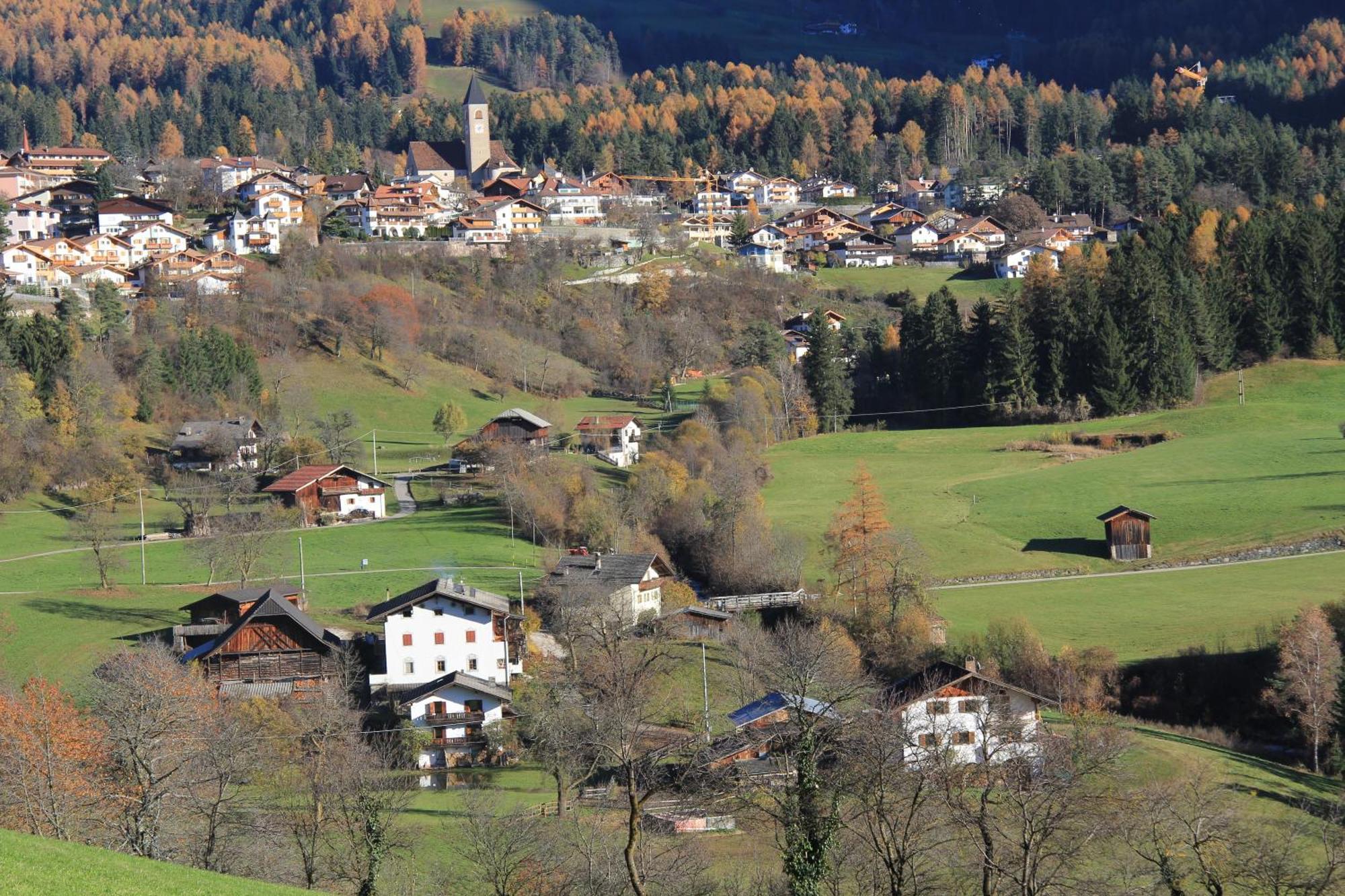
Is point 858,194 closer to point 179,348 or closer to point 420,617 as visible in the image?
point 179,348

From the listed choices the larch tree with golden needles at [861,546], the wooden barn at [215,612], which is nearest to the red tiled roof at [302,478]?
the wooden barn at [215,612]

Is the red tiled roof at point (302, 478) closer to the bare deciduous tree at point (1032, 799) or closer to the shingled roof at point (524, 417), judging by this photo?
the shingled roof at point (524, 417)

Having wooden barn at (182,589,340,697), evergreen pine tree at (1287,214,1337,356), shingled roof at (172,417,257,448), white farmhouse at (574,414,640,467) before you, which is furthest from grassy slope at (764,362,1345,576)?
shingled roof at (172,417,257,448)

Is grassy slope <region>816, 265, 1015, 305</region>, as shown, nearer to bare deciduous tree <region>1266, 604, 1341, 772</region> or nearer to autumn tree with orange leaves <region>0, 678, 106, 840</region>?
bare deciduous tree <region>1266, 604, 1341, 772</region>

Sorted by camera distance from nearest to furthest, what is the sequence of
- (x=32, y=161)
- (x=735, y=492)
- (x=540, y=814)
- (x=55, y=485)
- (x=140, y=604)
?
(x=540, y=814) → (x=140, y=604) → (x=735, y=492) → (x=55, y=485) → (x=32, y=161)

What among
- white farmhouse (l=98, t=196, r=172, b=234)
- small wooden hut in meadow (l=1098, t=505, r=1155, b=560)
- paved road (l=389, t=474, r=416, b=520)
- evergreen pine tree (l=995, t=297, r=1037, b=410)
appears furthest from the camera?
white farmhouse (l=98, t=196, r=172, b=234)

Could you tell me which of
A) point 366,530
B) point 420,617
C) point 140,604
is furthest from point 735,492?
point 140,604
